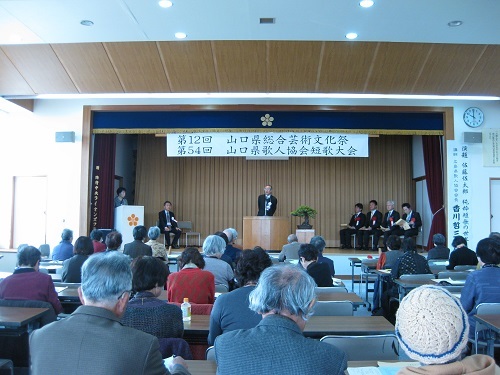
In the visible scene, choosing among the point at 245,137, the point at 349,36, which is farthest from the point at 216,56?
the point at 349,36

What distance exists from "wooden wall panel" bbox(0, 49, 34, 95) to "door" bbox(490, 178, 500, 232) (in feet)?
31.3

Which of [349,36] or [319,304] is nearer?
[319,304]

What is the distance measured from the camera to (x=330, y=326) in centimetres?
279

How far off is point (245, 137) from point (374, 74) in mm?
2775

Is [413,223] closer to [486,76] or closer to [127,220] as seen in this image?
[486,76]

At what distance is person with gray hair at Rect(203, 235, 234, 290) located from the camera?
167 inches

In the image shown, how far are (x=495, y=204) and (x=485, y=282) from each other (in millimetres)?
7282

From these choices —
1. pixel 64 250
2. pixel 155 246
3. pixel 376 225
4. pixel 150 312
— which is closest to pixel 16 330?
pixel 150 312

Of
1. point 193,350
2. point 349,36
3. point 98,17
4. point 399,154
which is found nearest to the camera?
point 193,350

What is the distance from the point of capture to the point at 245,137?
30.6ft

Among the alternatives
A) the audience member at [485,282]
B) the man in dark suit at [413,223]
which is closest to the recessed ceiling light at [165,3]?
the audience member at [485,282]

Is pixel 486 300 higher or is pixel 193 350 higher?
pixel 486 300

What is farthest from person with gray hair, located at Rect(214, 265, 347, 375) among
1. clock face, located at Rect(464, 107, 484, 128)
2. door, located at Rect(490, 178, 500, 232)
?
door, located at Rect(490, 178, 500, 232)

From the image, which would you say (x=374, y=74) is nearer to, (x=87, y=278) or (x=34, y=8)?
(x=34, y=8)
